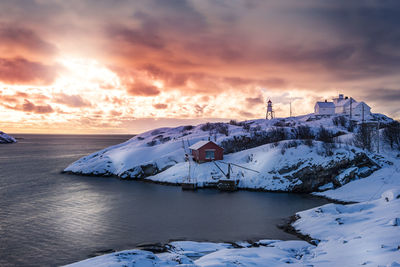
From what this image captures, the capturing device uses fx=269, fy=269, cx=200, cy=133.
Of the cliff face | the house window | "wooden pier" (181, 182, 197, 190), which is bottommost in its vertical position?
"wooden pier" (181, 182, 197, 190)

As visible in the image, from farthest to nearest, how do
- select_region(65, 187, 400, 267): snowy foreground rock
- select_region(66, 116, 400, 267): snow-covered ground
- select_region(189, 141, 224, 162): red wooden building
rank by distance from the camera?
select_region(189, 141, 224, 162): red wooden building → select_region(66, 116, 400, 267): snow-covered ground → select_region(65, 187, 400, 267): snowy foreground rock

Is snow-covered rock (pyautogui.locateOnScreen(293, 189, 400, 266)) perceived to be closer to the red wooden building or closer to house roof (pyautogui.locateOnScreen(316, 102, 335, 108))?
the red wooden building

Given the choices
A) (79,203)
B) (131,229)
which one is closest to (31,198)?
(79,203)

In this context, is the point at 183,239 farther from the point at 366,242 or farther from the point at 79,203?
the point at 79,203

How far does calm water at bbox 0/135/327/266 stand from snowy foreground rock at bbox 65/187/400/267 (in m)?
2.92

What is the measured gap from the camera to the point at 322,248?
1789cm

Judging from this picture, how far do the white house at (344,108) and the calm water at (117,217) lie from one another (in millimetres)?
79215

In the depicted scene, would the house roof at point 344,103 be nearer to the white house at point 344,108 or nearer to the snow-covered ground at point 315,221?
the white house at point 344,108

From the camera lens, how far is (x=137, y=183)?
165 feet

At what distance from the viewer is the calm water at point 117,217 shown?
69.2 ft

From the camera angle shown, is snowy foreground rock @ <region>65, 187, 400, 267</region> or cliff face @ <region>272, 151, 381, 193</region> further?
cliff face @ <region>272, 151, 381, 193</region>

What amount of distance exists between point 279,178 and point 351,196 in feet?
35.3

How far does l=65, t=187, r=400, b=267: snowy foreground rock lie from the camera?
13414mm

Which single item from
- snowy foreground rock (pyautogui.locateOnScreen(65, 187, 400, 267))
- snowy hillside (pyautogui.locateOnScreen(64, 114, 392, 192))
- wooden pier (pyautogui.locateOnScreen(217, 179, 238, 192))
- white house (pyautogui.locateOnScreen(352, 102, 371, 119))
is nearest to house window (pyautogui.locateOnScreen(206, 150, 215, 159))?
snowy hillside (pyautogui.locateOnScreen(64, 114, 392, 192))
